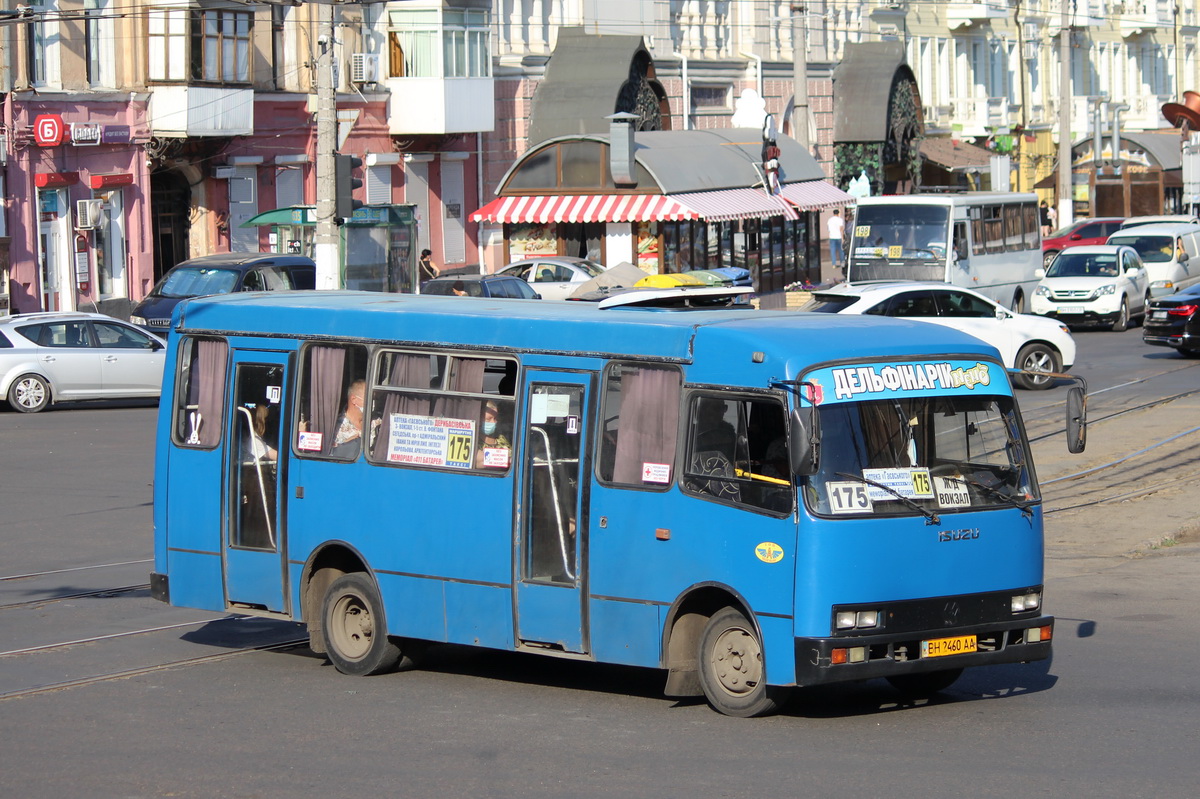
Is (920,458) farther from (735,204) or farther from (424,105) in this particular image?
(424,105)

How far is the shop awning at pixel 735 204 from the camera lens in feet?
126

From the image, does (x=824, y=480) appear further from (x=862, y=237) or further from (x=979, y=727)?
(x=862, y=237)

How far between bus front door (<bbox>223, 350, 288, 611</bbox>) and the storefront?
27.6 meters

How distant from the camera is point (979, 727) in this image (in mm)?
8445

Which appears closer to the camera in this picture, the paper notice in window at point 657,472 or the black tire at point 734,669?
the black tire at point 734,669

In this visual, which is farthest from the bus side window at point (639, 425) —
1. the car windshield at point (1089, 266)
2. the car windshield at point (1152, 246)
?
the car windshield at point (1152, 246)

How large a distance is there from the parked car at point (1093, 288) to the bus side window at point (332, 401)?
26990 mm

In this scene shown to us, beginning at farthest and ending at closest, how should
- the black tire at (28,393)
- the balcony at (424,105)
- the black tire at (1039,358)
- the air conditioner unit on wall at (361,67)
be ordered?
the balcony at (424,105) < the air conditioner unit on wall at (361,67) < the black tire at (1039,358) < the black tire at (28,393)

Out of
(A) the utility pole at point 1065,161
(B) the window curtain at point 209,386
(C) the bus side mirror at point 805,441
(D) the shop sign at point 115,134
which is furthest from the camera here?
(A) the utility pole at point 1065,161

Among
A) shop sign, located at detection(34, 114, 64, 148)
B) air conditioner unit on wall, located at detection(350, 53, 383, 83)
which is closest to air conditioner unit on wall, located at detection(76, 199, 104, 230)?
shop sign, located at detection(34, 114, 64, 148)

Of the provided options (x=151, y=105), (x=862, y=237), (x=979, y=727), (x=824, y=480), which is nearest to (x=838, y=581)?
(x=824, y=480)

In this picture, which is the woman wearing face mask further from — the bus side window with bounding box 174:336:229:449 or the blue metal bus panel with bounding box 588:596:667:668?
the bus side window with bounding box 174:336:229:449

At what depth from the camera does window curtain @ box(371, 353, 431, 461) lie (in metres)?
9.87

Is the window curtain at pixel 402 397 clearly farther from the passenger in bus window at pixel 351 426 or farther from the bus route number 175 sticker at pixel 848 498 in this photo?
the bus route number 175 sticker at pixel 848 498
